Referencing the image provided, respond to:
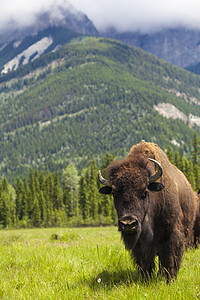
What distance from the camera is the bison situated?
5.55m

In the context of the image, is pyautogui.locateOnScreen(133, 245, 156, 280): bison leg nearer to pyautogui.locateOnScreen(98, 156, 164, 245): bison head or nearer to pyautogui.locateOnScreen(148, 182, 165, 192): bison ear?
pyautogui.locateOnScreen(98, 156, 164, 245): bison head

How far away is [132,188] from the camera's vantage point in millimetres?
5680

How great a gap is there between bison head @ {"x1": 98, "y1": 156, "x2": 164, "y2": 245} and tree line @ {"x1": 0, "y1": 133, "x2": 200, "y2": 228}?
Answer: 6336 centimetres

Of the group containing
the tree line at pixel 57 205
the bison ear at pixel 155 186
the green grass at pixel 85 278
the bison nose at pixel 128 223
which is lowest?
the tree line at pixel 57 205

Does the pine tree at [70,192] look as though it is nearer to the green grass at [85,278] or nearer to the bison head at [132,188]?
the green grass at [85,278]

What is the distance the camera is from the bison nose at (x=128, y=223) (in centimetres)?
519

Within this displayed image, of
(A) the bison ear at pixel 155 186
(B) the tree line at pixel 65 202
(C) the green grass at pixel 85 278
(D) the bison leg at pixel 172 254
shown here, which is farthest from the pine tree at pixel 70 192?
(A) the bison ear at pixel 155 186

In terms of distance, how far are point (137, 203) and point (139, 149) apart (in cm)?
172

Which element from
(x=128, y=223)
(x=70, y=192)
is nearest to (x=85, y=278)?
(x=128, y=223)

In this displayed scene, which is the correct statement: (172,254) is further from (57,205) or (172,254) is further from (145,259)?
(57,205)

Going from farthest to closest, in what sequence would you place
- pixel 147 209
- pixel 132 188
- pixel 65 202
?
pixel 65 202, pixel 147 209, pixel 132 188

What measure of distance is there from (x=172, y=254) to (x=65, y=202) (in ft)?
258

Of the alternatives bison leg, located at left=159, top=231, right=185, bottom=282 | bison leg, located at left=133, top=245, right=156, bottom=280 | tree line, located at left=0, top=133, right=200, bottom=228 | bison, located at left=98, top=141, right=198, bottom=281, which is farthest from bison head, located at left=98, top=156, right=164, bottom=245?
tree line, located at left=0, top=133, right=200, bottom=228

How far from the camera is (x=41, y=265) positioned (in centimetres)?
703
